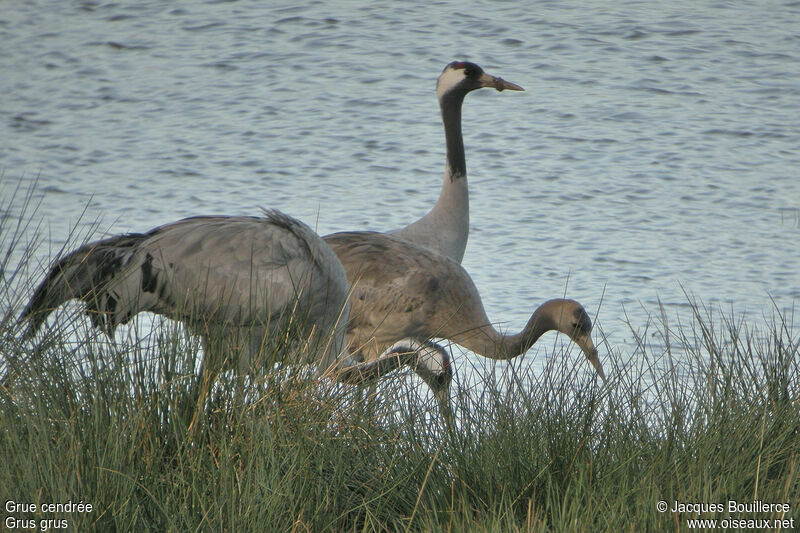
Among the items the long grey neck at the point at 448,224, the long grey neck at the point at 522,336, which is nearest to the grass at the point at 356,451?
the long grey neck at the point at 522,336

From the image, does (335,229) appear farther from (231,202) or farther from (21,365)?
(21,365)

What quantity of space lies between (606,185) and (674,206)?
43cm

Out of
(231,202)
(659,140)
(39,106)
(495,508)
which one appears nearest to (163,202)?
(231,202)

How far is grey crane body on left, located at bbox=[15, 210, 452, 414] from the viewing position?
3762mm

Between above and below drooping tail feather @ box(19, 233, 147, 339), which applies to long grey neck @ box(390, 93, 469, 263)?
below

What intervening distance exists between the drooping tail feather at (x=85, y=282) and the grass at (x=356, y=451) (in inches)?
2.2

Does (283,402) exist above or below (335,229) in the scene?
above

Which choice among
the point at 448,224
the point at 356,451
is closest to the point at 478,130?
the point at 448,224

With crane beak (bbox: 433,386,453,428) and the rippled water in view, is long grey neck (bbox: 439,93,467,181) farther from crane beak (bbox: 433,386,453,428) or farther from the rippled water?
crane beak (bbox: 433,386,453,428)

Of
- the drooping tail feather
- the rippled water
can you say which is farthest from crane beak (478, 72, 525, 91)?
the drooping tail feather

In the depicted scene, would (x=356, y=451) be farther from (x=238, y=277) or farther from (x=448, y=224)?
(x=448, y=224)

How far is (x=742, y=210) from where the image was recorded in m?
6.68

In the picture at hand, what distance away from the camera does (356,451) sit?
3039 millimetres

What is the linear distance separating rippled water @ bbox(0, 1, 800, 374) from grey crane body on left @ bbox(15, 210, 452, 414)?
116cm
